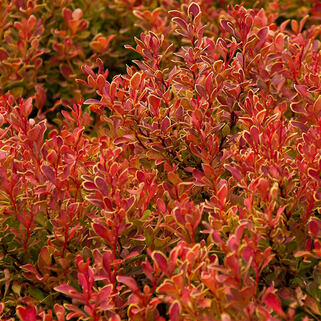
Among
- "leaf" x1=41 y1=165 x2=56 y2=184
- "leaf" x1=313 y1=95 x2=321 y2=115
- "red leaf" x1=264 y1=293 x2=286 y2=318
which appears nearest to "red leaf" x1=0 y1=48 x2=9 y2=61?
"leaf" x1=41 y1=165 x2=56 y2=184

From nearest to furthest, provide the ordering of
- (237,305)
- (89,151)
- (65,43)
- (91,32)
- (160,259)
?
(237,305)
(160,259)
(89,151)
(65,43)
(91,32)

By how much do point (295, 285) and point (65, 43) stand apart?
9.05 ft

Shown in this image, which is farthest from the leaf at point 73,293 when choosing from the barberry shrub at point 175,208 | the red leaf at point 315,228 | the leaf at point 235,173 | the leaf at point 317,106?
the leaf at point 317,106

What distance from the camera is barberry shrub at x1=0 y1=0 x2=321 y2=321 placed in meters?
1.87

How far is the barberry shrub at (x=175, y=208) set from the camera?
1.87 metres

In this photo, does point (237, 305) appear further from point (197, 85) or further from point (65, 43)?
point (65, 43)

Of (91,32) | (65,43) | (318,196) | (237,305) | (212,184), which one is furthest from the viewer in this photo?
(91,32)

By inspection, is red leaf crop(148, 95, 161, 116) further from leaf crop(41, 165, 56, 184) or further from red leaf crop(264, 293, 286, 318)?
red leaf crop(264, 293, 286, 318)

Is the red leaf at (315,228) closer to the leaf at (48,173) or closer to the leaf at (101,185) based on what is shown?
the leaf at (101,185)

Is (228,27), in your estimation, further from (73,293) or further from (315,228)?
(73,293)

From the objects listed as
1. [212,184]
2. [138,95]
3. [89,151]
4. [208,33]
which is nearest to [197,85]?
[138,95]

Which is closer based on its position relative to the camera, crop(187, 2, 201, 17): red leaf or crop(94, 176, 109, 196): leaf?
crop(94, 176, 109, 196): leaf

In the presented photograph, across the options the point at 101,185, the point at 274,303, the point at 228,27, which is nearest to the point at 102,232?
the point at 101,185

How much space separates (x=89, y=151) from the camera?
9.05ft
